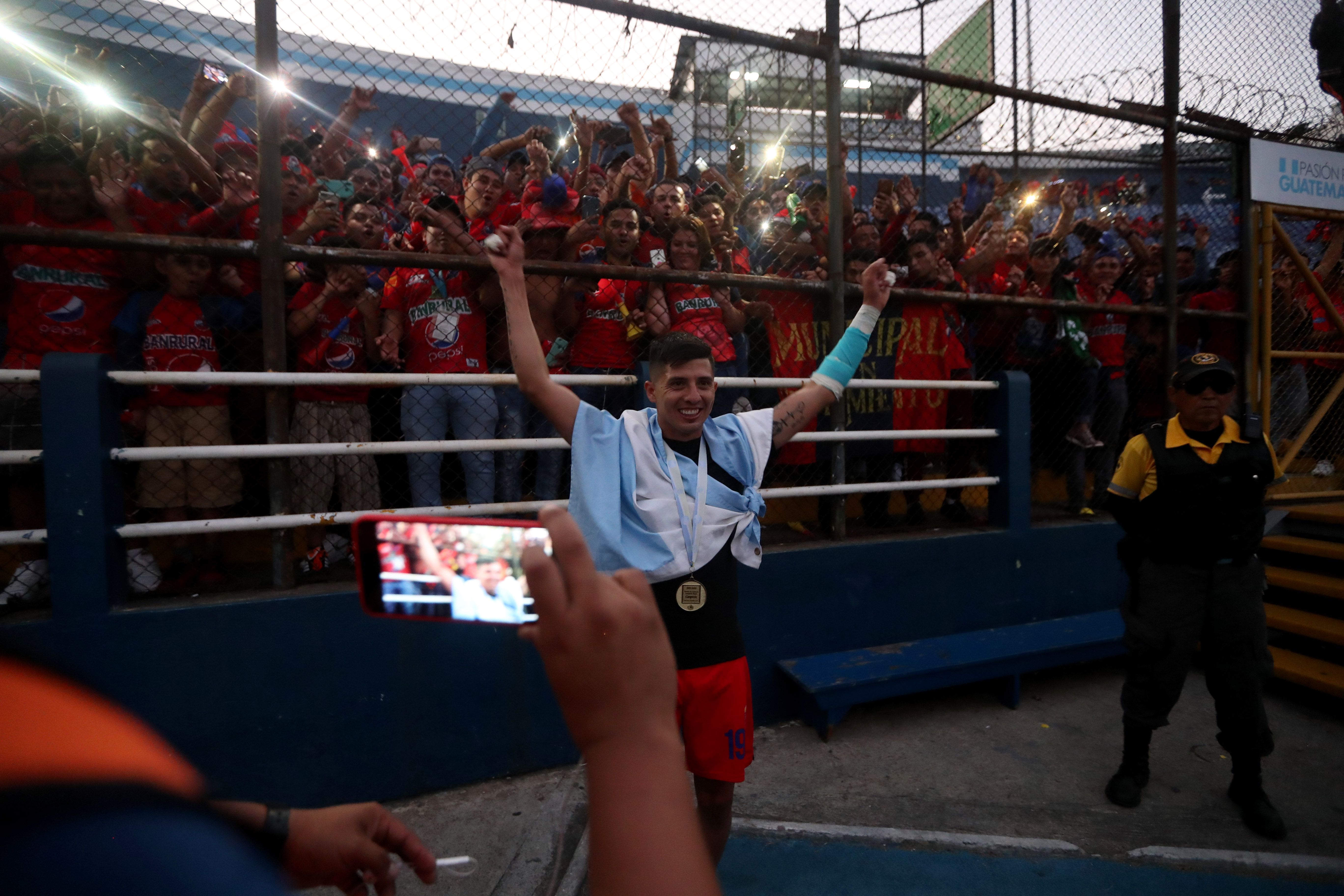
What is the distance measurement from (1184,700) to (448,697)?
427cm

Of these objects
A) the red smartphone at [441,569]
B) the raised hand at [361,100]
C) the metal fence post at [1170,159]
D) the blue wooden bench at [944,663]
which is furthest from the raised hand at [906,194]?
the red smartphone at [441,569]

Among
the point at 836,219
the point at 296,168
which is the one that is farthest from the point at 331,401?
the point at 836,219

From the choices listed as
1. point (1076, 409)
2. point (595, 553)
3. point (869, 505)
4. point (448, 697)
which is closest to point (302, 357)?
point (448, 697)

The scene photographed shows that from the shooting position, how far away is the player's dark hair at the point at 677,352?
250 centimetres

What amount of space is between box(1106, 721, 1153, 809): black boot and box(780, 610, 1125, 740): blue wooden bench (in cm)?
79

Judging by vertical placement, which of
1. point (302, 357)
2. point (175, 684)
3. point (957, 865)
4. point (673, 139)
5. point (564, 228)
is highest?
point (673, 139)

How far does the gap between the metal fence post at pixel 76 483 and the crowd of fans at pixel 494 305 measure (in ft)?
1.03

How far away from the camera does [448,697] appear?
3438 millimetres

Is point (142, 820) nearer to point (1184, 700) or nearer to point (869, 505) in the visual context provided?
point (869, 505)

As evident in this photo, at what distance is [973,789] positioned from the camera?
349 cm

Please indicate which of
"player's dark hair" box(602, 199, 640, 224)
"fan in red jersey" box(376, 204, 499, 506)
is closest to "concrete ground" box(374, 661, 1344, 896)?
"fan in red jersey" box(376, 204, 499, 506)

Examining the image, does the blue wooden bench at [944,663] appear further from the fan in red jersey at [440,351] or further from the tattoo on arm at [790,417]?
the fan in red jersey at [440,351]

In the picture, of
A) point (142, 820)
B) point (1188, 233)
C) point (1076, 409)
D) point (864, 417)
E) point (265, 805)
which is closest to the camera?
point (142, 820)

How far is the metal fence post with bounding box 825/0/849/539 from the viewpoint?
14.2 ft
